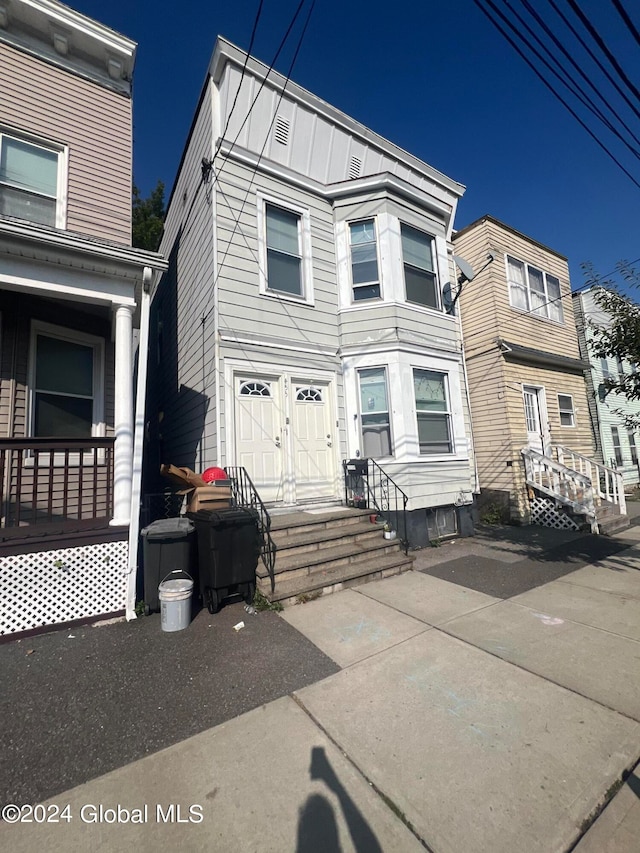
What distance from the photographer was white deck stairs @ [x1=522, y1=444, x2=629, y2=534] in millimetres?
8055

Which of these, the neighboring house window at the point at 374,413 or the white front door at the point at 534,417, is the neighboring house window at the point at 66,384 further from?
the white front door at the point at 534,417

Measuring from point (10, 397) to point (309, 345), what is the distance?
4631mm

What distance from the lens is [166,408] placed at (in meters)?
9.79

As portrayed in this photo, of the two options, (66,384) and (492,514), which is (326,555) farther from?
(492,514)

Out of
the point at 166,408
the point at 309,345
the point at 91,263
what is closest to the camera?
the point at 91,263

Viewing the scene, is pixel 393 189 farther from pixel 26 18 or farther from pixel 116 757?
pixel 116 757

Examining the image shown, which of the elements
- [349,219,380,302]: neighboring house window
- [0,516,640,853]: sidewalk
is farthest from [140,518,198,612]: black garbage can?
[349,219,380,302]: neighboring house window

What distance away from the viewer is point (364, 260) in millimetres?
7746

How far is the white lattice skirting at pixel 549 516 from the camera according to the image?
8562mm

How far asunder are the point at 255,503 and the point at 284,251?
475cm

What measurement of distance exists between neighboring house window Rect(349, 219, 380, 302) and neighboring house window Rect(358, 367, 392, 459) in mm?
1603

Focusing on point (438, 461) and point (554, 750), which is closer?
point (554, 750)

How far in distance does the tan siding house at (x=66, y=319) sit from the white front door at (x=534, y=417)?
31.5 feet

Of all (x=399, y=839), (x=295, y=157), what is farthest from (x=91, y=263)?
(x=399, y=839)
